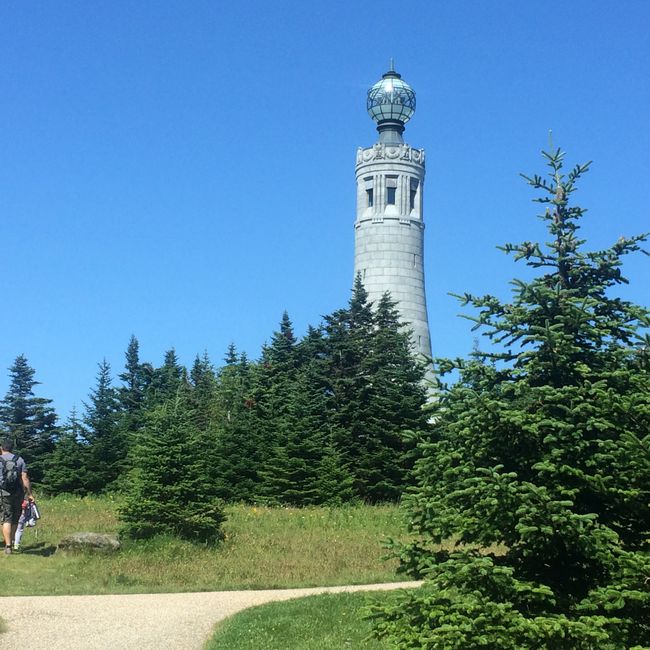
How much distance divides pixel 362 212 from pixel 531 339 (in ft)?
163

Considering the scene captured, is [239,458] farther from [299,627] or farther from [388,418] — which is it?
[299,627]

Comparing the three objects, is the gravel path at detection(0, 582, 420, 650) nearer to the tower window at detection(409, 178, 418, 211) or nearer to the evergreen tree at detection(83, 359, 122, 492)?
the evergreen tree at detection(83, 359, 122, 492)

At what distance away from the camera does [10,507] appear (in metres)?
15.6

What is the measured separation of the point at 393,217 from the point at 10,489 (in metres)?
43.1

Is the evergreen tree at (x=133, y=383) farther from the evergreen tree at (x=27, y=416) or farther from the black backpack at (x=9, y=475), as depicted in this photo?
the black backpack at (x=9, y=475)

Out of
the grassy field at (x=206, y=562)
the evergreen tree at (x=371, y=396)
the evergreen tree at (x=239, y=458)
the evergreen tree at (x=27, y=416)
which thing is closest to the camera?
the grassy field at (x=206, y=562)

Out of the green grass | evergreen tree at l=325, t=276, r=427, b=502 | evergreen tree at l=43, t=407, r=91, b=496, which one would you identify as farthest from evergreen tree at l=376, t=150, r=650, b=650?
evergreen tree at l=43, t=407, r=91, b=496

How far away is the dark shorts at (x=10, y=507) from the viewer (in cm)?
1552

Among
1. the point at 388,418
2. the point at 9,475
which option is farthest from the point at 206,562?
the point at 388,418

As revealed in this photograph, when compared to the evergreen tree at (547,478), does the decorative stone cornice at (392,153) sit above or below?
above

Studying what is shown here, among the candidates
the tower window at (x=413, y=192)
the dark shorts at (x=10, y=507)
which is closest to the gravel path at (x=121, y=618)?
the dark shorts at (x=10, y=507)

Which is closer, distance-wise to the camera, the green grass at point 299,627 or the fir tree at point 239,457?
the green grass at point 299,627

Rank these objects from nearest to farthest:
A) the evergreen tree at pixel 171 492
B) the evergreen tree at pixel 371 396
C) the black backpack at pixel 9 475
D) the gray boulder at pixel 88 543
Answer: the black backpack at pixel 9 475, the gray boulder at pixel 88 543, the evergreen tree at pixel 171 492, the evergreen tree at pixel 371 396

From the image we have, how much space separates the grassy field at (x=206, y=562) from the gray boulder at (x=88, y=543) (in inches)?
6.9
